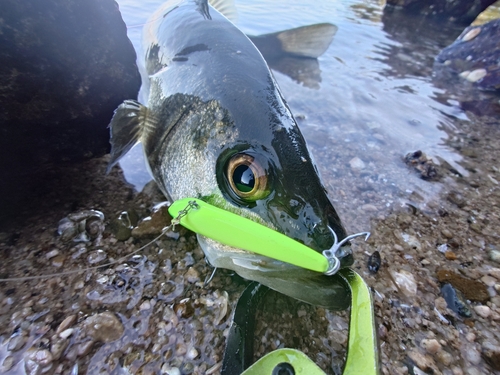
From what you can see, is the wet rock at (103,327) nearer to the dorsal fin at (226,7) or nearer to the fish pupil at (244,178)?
the fish pupil at (244,178)

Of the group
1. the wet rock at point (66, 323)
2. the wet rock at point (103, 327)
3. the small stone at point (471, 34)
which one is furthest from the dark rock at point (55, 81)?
the small stone at point (471, 34)

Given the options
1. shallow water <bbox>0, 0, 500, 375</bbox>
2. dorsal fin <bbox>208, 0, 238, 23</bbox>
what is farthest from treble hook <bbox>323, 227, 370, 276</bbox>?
dorsal fin <bbox>208, 0, 238, 23</bbox>

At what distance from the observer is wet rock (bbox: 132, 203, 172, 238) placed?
7.25 ft

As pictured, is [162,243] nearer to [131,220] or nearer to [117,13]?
[131,220]

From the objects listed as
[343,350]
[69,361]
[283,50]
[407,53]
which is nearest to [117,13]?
[69,361]

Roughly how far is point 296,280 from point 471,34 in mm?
8099

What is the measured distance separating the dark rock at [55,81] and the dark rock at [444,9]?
1224 centimetres

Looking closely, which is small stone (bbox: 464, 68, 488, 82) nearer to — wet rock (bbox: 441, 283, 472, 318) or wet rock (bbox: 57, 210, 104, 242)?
wet rock (bbox: 441, 283, 472, 318)

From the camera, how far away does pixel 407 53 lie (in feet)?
24.2

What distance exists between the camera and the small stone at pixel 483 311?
74.9 inches

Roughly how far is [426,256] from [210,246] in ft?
5.45

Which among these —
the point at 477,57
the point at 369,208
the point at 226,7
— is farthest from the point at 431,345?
the point at 477,57

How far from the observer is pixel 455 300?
1.98 meters

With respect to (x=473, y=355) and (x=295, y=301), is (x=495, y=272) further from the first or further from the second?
(x=295, y=301)
